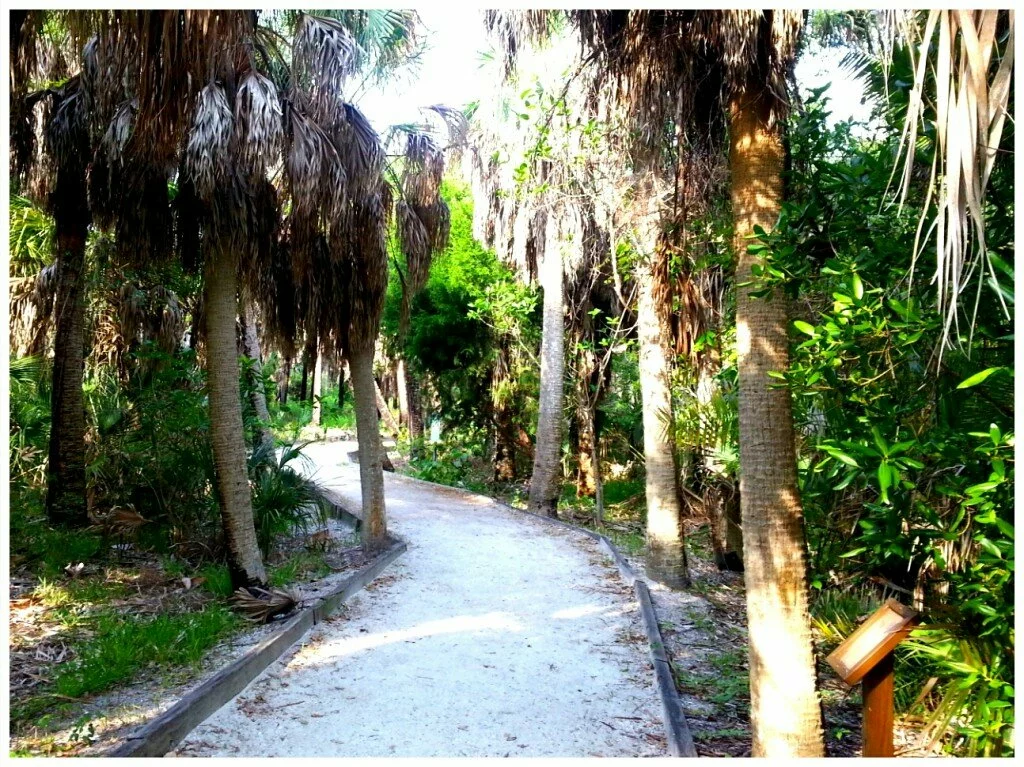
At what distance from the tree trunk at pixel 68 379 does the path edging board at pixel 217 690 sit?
11.4 feet

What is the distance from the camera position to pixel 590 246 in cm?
1590

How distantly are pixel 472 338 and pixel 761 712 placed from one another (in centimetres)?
1707

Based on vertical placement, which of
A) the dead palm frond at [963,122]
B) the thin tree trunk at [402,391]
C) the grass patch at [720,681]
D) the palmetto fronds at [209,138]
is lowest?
the grass patch at [720,681]

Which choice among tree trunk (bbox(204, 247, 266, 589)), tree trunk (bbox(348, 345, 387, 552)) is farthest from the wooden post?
tree trunk (bbox(348, 345, 387, 552))

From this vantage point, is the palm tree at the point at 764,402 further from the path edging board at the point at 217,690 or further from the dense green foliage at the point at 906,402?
the path edging board at the point at 217,690

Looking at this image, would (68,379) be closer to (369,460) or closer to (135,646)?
(369,460)

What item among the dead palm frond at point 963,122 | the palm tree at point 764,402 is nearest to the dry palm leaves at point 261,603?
the palm tree at point 764,402

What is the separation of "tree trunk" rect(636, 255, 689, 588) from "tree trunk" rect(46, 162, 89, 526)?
6.94m

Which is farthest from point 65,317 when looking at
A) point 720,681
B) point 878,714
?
point 878,714

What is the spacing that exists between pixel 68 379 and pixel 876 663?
903cm

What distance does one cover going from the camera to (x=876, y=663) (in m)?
3.29

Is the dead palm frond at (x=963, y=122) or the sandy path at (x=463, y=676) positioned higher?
the dead palm frond at (x=963, y=122)

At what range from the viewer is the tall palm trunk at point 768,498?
14.3ft

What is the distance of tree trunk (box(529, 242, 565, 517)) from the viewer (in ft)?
52.7
